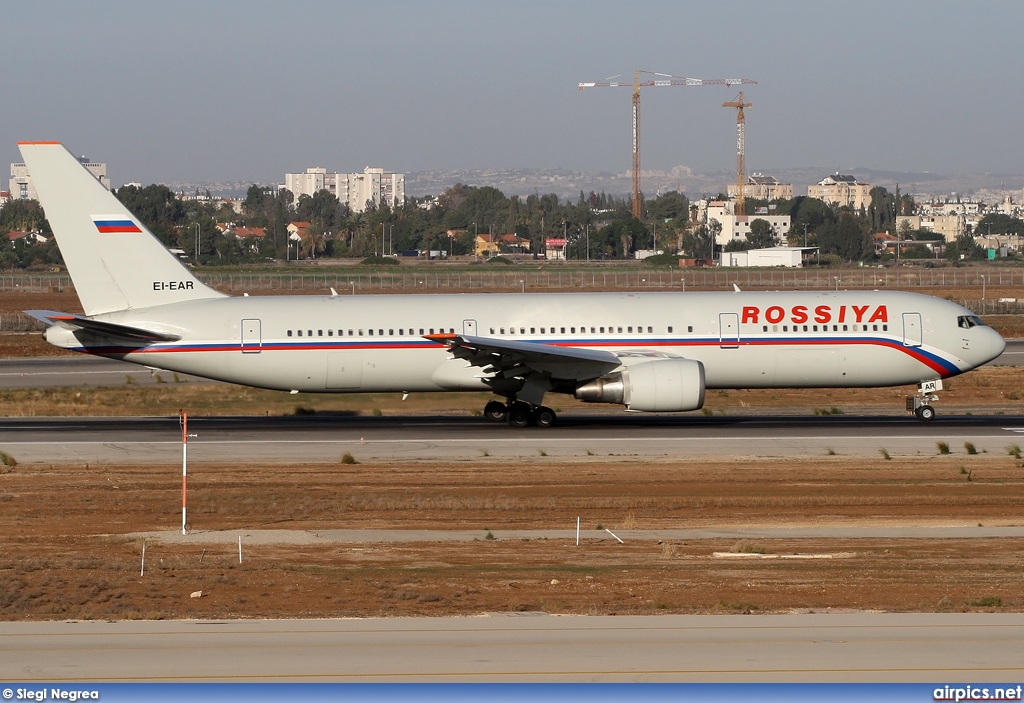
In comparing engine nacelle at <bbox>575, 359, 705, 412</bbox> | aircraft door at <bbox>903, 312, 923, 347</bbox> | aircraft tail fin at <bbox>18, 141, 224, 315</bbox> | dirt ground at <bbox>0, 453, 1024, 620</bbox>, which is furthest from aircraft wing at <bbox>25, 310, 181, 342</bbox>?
aircraft door at <bbox>903, 312, 923, 347</bbox>

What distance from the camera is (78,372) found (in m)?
54.2

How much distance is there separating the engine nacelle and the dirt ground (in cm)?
442

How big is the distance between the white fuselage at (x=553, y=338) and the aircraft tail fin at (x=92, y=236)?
70 centimetres

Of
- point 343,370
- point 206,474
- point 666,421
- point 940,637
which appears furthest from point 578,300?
point 940,637

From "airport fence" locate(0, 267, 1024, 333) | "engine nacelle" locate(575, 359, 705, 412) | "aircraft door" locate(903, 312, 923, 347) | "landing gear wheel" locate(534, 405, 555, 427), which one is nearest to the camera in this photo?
"engine nacelle" locate(575, 359, 705, 412)

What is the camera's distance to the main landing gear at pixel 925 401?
37.2 metres

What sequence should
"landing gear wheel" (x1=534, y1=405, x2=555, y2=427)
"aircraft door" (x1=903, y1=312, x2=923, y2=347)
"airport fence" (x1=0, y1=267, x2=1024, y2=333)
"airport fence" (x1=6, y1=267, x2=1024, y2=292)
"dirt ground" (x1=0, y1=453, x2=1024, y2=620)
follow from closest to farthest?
1. "dirt ground" (x1=0, y1=453, x2=1024, y2=620)
2. "aircraft door" (x1=903, y1=312, x2=923, y2=347)
3. "landing gear wheel" (x1=534, y1=405, x2=555, y2=427)
4. "airport fence" (x1=0, y1=267, x2=1024, y2=333)
5. "airport fence" (x1=6, y1=267, x2=1024, y2=292)

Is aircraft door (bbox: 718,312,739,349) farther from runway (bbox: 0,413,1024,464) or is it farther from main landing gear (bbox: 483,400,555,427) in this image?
main landing gear (bbox: 483,400,555,427)

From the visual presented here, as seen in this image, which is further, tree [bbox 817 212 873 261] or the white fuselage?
tree [bbox 817 212 873 261]

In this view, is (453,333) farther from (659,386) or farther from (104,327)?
(104,327)

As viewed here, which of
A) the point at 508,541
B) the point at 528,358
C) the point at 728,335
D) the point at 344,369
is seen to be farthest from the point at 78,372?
the point at 508,541

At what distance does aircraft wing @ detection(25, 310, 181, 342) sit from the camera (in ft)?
113

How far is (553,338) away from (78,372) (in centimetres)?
2635

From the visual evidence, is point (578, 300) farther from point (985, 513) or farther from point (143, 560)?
point (143, 560)
